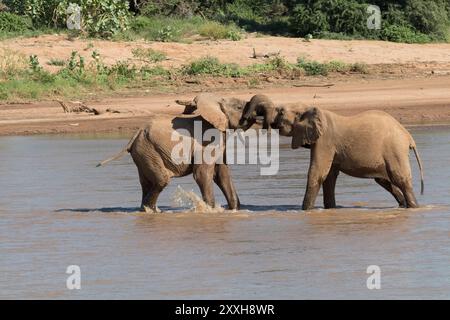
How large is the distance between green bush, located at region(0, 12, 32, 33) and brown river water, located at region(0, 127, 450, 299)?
1259cm

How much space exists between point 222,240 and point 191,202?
2.41m

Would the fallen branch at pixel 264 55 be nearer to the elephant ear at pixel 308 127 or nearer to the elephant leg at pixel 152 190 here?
the elephant leg at pixel 152 190

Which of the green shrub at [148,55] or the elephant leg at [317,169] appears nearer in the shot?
the elephant leg at [317,169]

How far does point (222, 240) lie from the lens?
448 inches

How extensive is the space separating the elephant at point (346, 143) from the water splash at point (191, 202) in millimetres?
977

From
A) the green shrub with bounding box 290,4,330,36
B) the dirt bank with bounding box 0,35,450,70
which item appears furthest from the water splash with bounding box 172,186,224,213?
the green shrub with bounding box 290,4,330,36

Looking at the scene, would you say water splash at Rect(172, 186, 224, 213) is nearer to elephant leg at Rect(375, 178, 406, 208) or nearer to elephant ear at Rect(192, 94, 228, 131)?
elephant ear at Rect(192, 94, 228, 131)

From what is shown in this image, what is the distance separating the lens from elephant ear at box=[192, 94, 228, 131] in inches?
492

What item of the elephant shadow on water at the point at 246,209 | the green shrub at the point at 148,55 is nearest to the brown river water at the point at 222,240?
the elephant shadow on water at the point at 246,209

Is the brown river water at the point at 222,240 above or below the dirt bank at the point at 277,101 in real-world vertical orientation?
above

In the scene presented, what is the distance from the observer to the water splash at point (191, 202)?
512 inches

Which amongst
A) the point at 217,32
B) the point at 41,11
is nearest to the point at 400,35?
the point at 217,32

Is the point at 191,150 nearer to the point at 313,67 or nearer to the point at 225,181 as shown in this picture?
the point at 225,181
